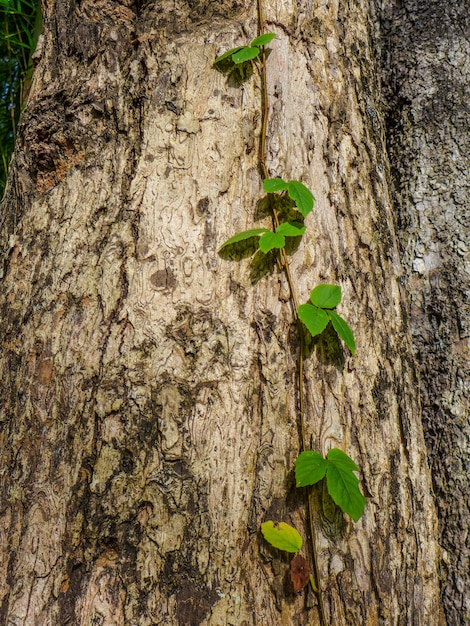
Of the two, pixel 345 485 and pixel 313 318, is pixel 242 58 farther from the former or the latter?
pixel 345 485

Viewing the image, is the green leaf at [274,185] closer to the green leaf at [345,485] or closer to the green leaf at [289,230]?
the green leaf at [289,230]

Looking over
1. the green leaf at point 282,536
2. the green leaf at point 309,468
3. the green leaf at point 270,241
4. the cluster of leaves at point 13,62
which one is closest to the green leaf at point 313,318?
the green leaf at point 270,241

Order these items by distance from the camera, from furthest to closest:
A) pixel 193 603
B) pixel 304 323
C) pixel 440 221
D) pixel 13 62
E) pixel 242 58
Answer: pixel 13 62, pixel 440 221, pixel 242 58, pixel 304 323, pixel 193 603

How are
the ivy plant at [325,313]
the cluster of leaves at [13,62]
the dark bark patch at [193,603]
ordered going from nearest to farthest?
the dark bark patch at [193,603] → the ivy plant at [325,313] → the cluster of leaves at [13,62]

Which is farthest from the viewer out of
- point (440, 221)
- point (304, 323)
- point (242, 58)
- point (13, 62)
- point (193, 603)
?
point (13, 62)

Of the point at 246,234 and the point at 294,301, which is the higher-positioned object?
the point at 246,234

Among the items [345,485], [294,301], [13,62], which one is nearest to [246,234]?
A: [294,301]
